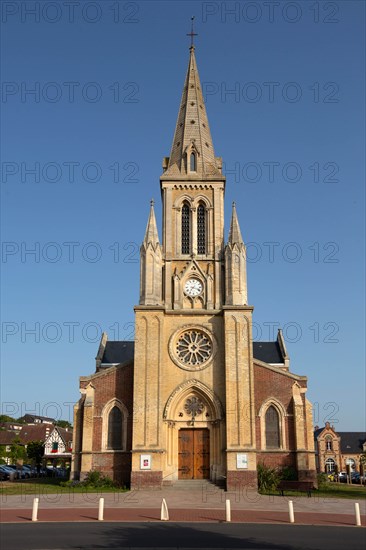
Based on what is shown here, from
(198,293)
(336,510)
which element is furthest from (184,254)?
(336,510)

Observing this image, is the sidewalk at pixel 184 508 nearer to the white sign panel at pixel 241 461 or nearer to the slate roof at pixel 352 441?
the white sign panel at pixel 241 461

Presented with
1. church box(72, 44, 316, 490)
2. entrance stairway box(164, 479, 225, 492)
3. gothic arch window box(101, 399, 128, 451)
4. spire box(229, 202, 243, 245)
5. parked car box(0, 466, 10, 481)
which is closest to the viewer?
entrance stairway box(164, 479, 225, 492)

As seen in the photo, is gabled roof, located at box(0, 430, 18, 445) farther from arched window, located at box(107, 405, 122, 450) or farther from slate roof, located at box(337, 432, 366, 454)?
arched window, located at box(107, 405, 122, 450)

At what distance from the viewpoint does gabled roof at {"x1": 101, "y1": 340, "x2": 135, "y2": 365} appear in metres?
53.4

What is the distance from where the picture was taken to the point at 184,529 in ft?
58.3

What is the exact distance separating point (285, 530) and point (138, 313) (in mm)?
20293

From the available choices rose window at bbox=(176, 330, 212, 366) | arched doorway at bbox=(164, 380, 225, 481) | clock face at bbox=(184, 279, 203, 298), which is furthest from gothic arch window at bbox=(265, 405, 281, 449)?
clock face at bbox=(184, 279, 203, 298)

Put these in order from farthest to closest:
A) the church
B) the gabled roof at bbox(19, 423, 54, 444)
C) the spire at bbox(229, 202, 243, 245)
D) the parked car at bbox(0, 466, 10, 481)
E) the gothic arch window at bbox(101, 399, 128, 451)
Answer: the gabled roof at bbox(19, 423, 54, 444) → the parked car at bbox(0, 466, 10, 481) → the spire at bbox(229, 202, 243, 245) → the gothic arch window at bbox(101, 399, 128, 451) → the church

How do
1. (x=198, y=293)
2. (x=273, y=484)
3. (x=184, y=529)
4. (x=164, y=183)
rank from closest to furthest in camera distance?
(x=184, y=529)
(x=273, y=484)
(x=198, y=293)
(x=164, y=183)

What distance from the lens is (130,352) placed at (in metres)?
54.1

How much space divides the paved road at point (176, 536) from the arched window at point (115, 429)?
17.7 m

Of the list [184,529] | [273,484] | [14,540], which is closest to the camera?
[14,540]

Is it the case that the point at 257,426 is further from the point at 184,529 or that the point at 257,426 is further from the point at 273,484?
the point at 184,529

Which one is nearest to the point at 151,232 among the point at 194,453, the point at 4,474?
the point at 194,453
